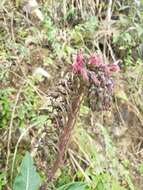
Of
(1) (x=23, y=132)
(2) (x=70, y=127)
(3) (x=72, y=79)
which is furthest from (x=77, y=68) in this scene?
(1) (x=23, y=132)

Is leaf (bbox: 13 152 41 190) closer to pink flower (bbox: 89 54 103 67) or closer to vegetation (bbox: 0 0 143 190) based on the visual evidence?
vegetation (bbox: 0 0 143 190)

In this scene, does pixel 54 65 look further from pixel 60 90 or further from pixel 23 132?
pixel 60 90

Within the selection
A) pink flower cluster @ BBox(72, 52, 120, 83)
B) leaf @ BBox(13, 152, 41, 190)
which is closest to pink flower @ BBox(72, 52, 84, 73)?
pink flower cluster @ BBox(72, 52, 120, 83)

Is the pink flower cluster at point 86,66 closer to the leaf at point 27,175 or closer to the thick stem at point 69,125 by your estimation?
the thick stem at point 69,125

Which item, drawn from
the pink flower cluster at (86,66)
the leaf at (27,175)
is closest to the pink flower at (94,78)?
the pink flower cluster at (86,66)

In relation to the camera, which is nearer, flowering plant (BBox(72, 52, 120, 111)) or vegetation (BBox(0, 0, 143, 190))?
flowering plant (BBox(72, 52, 120, 111))

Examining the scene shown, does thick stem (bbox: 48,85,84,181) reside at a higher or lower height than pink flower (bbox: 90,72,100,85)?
lower

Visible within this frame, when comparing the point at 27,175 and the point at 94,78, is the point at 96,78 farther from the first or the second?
the point at 27,175

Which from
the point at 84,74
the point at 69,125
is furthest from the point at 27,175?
the point at 84,74

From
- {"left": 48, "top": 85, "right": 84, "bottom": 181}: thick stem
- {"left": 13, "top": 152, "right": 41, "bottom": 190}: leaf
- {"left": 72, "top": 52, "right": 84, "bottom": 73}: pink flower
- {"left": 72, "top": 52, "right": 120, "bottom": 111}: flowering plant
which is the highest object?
{"left": 72, "top": 52, "right": 84, "bottom": 73}: pink flower
